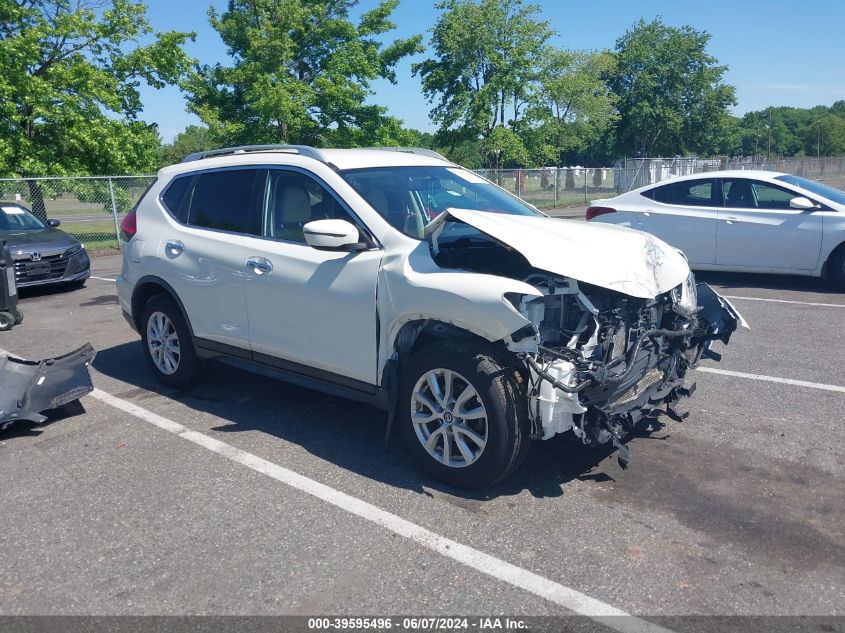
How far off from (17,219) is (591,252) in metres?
11.6

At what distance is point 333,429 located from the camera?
5082 mm

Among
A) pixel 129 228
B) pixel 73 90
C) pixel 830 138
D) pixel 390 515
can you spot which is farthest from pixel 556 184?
pixel 830 138

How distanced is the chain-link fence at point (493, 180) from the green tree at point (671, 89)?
1341cm

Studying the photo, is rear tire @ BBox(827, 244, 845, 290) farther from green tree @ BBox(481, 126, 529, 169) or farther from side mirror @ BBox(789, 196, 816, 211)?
green tree @ BBox(481, 126, 529, 169)

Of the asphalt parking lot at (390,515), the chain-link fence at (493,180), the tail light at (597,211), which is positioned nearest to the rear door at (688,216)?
the tail light at (597,211)

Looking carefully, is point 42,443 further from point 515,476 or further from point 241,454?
point 515,476

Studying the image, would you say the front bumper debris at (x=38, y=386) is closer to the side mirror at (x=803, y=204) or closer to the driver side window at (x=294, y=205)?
the driver side window at (x=294, y=205)

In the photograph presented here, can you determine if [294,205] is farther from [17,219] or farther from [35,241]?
[17,219]

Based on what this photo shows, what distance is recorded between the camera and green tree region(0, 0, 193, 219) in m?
19.1

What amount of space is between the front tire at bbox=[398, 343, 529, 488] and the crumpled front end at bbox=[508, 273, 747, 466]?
147 mm

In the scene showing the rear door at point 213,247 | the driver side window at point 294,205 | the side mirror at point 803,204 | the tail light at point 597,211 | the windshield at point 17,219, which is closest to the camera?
the driver side window at point 294,205

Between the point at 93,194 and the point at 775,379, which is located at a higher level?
the point at 93,194

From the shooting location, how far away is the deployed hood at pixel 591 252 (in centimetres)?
380

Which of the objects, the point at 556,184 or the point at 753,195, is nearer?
the point at 753,195
